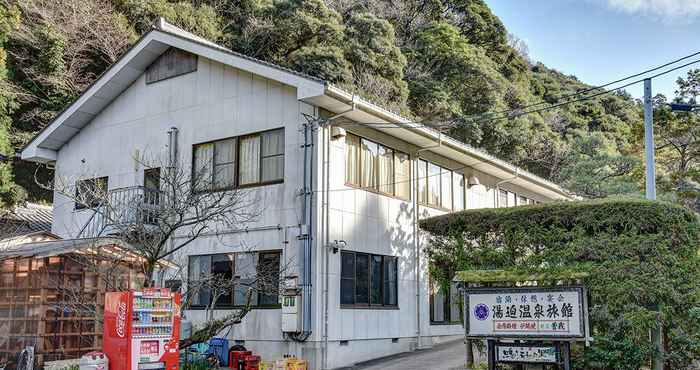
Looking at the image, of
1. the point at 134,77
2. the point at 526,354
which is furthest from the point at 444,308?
the point at 134,77

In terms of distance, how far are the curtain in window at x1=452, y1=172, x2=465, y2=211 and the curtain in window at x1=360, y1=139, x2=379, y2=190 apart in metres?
4.52

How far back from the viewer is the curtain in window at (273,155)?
1548 centimetres

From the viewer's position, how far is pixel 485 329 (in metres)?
11.8

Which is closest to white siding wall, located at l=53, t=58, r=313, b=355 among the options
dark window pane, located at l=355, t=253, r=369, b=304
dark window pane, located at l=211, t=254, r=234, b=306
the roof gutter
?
dark window pane, located at l=211, t=254, r=234, b=306

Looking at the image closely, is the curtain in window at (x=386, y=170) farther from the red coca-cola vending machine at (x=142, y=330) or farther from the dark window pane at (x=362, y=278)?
the red coca-cola vending machine at (x=142, y=330)

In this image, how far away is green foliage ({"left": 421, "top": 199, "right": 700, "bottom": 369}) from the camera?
464 inches

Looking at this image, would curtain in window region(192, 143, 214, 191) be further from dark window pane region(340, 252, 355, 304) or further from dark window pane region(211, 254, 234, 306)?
dark window pane region(340, 252, 355, 304)

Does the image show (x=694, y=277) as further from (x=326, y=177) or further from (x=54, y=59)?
(x=54, y=59)

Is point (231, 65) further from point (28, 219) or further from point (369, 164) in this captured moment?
point (28, 219)

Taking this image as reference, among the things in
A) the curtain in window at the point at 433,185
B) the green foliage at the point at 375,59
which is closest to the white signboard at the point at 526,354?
the curtain in window at the point at 433,185

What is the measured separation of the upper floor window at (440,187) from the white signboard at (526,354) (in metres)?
7.49

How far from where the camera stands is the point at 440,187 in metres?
19.8

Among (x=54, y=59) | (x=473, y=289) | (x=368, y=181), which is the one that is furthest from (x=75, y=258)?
(x=54, y=59)

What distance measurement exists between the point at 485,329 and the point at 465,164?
10.0 metres
